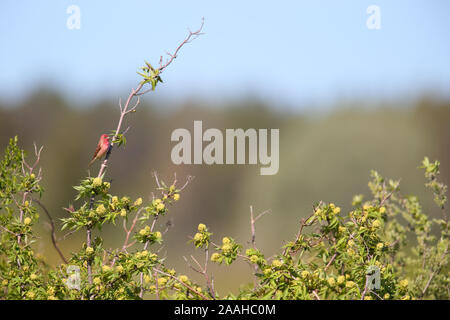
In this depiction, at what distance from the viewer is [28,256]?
2.86 meters

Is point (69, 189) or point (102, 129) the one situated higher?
point (102, 129)

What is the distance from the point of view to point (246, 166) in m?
16.7

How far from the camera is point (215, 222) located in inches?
646

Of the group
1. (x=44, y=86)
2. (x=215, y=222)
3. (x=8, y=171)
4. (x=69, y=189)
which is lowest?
(x=215, y=222)

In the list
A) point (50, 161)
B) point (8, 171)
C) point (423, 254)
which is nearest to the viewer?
point (8, 171)

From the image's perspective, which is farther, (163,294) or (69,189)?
(69,189)

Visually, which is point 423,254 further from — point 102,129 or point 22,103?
point 22,103

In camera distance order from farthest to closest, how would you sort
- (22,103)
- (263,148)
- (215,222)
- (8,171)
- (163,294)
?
(22,103) → (215,222) → (263,148) → (8,171) → (163,294)

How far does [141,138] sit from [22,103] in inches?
212

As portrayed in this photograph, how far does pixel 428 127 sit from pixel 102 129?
464 inches

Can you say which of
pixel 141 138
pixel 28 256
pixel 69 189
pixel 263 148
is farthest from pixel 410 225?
pixel 141 138

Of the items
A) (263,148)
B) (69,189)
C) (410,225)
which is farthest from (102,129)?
(410,225)

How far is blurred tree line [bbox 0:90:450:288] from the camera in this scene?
14.2m

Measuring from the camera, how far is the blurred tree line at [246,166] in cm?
1420
